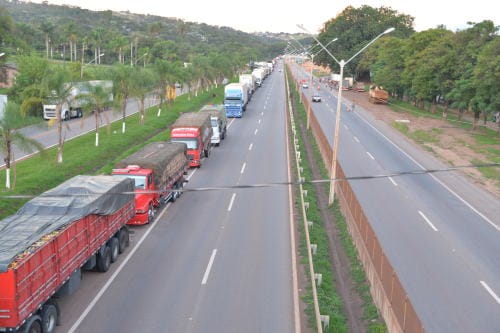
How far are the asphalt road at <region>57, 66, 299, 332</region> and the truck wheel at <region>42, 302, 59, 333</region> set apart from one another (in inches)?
16.0

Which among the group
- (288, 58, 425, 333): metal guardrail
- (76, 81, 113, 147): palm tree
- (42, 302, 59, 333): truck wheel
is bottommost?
(42, 302, 59, 333): truck wheel

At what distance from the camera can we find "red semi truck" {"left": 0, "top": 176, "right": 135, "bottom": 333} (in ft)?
37.9

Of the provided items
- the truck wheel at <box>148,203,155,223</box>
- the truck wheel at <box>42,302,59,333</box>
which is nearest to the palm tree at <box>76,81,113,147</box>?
the truck wheel at <box>148,203,155,223</box>

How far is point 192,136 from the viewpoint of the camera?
111 feet

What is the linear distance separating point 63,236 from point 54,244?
0.61m

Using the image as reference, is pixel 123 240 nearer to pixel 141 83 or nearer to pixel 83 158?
pixel 83 158

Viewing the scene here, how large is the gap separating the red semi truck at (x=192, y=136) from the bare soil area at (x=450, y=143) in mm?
17337

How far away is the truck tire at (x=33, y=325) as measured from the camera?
1198cm

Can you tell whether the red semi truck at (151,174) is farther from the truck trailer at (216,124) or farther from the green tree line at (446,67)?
the green tree line at (446,67)

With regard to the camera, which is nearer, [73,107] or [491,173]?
[491,173]

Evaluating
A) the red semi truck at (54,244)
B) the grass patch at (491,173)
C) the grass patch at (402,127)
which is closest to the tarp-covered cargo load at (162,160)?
the red semi truck at (54,244)

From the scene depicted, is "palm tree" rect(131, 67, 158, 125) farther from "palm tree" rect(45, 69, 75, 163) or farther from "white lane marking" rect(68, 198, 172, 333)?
"white lane marking" rect(68, 198, 172, 333)

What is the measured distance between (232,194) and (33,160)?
13.3 meters

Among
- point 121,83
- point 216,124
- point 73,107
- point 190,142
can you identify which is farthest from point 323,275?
Answer: point 73,107
